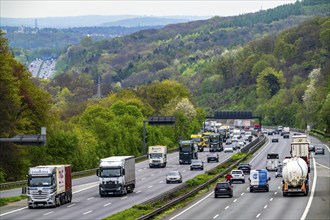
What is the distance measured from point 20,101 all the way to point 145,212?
185 feet

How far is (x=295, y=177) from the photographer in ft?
256

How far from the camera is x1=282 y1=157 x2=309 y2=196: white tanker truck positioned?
3063 inches

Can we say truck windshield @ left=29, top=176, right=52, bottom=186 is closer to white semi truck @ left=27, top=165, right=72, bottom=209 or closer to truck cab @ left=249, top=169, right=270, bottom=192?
white semi truck @ left=27, top=165, right=72, bottom=209

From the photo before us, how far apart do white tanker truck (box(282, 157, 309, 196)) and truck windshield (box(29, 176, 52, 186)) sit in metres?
19.3

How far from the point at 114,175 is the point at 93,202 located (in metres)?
3.65

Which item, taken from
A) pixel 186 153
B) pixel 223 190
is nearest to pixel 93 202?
pixel 223 190

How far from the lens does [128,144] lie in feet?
543

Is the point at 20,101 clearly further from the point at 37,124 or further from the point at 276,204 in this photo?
the point at 276,204

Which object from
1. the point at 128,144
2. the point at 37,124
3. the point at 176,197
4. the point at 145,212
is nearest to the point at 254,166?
the point at 37,124

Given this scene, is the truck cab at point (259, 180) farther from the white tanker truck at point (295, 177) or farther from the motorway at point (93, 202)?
the motorway at point (93, 202)

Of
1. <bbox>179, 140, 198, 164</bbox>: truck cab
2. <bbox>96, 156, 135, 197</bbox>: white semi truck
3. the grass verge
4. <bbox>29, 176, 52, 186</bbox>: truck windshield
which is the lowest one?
<bbox>179, 140, 198, 164</bbox>: truck cab

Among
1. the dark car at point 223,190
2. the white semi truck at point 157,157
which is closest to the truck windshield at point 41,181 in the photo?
the dark car at point 223,190

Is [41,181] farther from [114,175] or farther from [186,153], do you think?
[186,153]

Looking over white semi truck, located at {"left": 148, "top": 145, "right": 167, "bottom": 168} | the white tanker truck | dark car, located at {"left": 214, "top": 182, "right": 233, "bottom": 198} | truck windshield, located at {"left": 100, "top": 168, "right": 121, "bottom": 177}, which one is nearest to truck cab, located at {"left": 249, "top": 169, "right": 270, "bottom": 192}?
dark car, located at {"left": 214, "top": 182, "right": 233, "bottom": 198}
